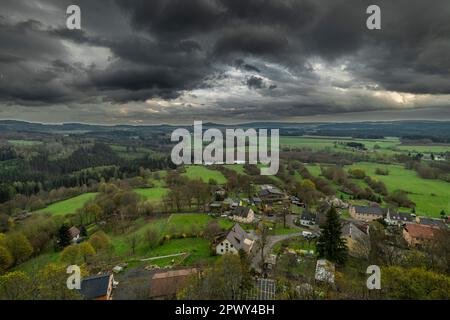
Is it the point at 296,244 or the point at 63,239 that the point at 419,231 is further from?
the point at 63,239

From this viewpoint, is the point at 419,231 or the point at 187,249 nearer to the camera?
the point at 187,249

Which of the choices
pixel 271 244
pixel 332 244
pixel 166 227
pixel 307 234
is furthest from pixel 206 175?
pixel 332 244

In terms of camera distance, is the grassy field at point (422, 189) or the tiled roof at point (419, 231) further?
the grassy field at point (422, 189)

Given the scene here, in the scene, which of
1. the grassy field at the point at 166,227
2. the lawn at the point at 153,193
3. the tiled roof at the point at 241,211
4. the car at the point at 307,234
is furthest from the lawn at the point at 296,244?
the lawn at the point at 153,193

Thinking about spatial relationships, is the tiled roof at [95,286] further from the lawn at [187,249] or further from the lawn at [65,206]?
the lawn at [65,206]

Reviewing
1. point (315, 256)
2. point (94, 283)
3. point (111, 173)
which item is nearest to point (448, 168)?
point (315, 256)

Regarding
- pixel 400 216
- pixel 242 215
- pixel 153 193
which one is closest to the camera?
pixel 242 215

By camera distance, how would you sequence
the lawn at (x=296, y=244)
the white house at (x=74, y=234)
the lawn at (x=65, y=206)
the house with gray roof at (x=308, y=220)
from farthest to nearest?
the lawn at (x=65, y=206), the house with gray roof at (x=308, y=220), the white house at (x=74, y=234), the lawn at (x=296, y=244)
